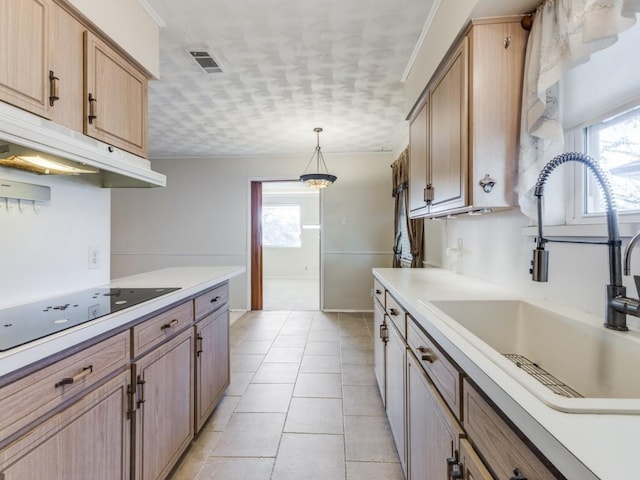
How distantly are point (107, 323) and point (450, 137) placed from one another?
5.74 ft

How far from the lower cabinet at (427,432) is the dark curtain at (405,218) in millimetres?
2310

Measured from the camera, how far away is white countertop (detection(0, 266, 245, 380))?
2.46ft

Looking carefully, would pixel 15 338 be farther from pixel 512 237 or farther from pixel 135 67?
pixel 512 237

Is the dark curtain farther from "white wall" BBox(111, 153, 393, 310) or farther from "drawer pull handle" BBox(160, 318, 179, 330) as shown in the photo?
"drawer pull handle" BBox(160, 318, 179, 330)

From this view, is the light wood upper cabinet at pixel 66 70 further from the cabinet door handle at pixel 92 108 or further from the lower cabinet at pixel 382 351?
the lower cabinet at pixel 382 351

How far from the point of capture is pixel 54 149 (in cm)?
108

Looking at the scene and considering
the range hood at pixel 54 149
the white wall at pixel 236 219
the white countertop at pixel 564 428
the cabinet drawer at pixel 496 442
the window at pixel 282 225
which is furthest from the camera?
the window at pixel 282 225

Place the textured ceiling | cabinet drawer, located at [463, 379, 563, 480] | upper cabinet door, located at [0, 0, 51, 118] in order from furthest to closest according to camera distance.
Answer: the textured ceiling, upper cabinet door, located at [0, 0, 51, 118], cabinet drawer, located at [463, 379, 563, 480]

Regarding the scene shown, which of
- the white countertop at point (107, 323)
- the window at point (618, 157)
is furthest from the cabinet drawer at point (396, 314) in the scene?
the white countertop at point (107, 323)

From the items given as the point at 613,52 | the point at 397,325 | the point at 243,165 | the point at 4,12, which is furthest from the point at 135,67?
the point at 243,165

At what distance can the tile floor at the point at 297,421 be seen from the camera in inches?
65.6

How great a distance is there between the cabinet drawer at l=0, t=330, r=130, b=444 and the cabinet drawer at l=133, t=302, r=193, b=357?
0.30 ft

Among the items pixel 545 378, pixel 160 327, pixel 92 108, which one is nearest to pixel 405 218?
pixel 545 378

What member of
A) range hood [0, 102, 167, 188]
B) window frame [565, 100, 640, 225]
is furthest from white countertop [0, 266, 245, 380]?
window frame [565, 100, 640, 225]
